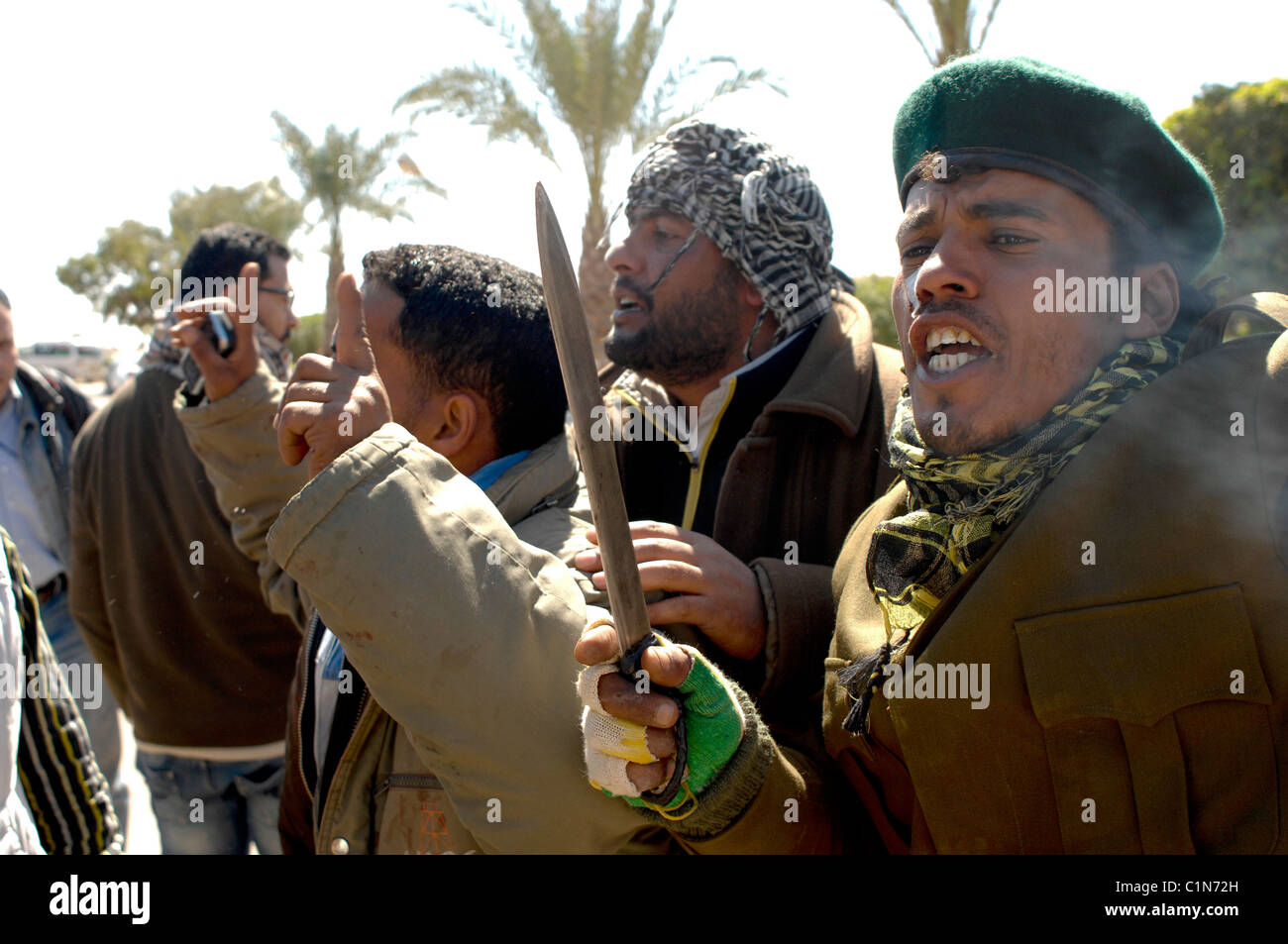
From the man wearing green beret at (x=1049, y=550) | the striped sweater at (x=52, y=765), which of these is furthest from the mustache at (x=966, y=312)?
the striped sweater at (x=52, y=765)

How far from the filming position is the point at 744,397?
9.10 feet

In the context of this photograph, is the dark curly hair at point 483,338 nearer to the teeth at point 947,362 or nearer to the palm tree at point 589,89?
the teeth at point 947,362

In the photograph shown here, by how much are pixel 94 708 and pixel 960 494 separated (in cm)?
387

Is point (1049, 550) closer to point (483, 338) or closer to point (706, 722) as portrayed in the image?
point (706, 722)

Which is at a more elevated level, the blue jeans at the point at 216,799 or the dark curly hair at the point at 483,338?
the dark curly hair at the point at 483,338

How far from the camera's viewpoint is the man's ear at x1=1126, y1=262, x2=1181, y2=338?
1.64 metres

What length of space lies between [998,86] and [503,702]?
1340 millimetres

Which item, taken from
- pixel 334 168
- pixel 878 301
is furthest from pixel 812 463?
pixel 334 168

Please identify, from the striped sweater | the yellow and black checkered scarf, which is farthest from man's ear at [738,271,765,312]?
the striped sweater

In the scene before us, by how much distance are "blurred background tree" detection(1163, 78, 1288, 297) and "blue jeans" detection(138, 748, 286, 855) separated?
11.4 meters

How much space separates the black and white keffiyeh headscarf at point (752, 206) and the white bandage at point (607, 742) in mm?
1708

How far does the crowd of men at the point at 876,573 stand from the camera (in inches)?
54.6
